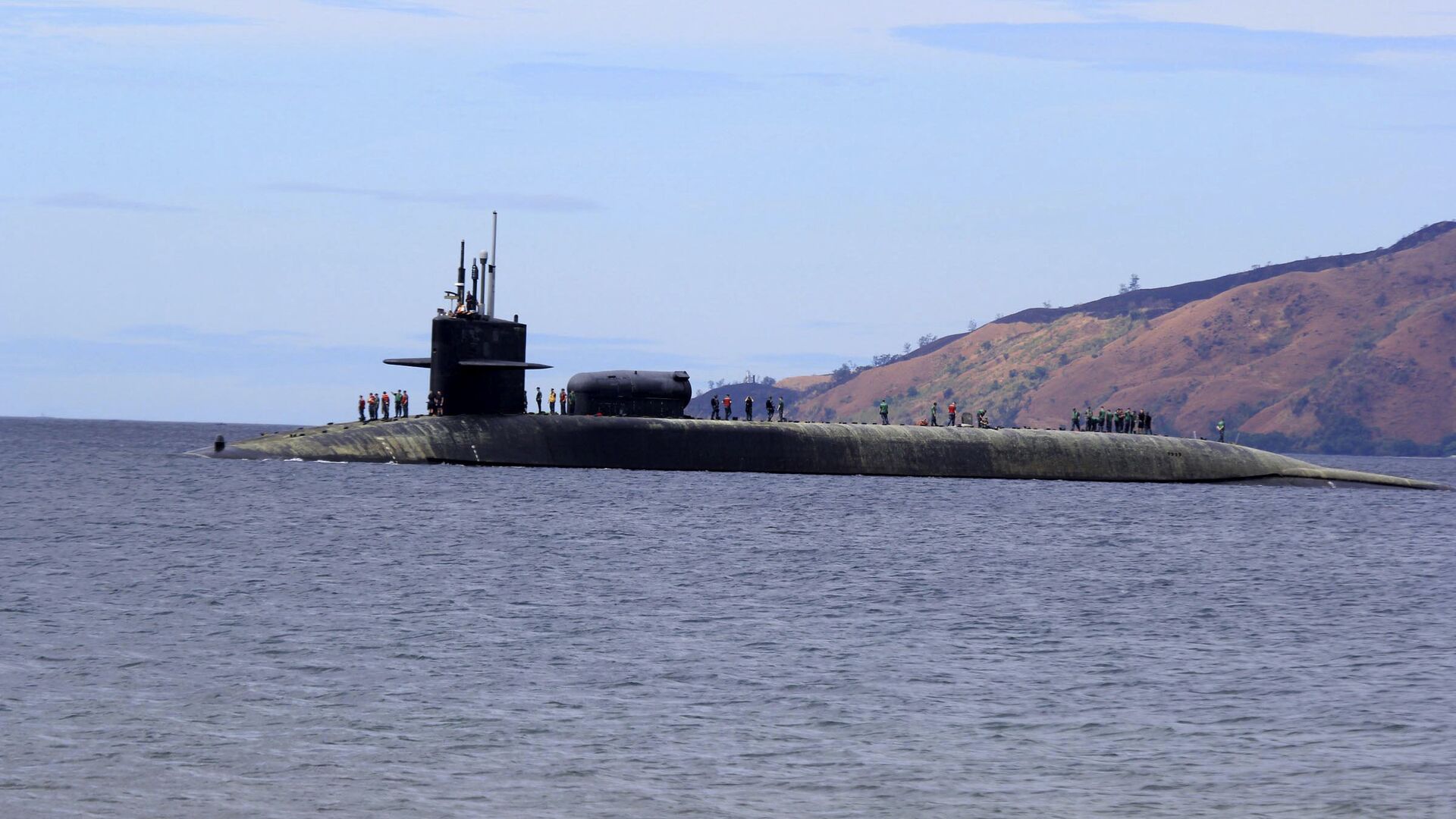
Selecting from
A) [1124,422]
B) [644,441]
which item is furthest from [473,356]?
[1124,422]

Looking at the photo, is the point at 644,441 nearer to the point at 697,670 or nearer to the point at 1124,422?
the point at 1124,422

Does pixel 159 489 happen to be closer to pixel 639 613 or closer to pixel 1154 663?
pixel 639 613

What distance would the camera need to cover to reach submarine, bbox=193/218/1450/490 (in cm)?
5856

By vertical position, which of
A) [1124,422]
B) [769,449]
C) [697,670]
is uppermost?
[1124,422]

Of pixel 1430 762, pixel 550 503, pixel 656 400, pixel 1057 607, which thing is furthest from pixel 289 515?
pixel 1430 762

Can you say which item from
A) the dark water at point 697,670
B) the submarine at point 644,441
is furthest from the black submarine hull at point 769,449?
the dark water at point 697,670

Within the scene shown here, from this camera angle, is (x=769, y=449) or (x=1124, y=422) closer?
(x=769, y=449)

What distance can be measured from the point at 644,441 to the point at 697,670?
132ft

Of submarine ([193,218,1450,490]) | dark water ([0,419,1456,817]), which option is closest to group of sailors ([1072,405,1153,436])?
submarine ([193,218,1450,490])

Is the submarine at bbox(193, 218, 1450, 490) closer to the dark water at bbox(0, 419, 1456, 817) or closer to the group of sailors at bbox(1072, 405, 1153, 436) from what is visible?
the group of sailors at bbox(1072, 405, 1153, 436)

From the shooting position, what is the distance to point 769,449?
66.5m

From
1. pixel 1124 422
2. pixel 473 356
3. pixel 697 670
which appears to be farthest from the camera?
pixel 1124 422

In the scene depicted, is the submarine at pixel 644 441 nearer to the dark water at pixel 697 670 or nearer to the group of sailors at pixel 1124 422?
the group of sailors at pixel 1124 422

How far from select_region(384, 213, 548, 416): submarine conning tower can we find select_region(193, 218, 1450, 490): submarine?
4 centimetres
